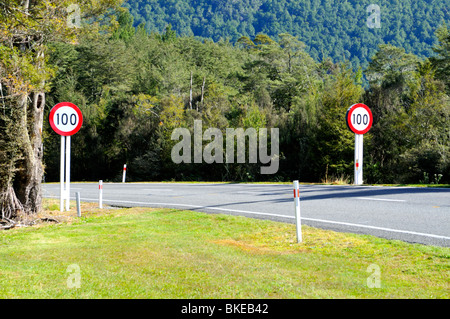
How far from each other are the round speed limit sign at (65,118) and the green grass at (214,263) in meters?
4.04

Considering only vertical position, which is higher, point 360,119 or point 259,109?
point 259,109

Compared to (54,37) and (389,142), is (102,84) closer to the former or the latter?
(389,142)

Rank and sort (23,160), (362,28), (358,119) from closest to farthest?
(23,160)
(358,119)
(362,28)

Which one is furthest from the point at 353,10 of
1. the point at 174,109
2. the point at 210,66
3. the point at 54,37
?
the point at 54,37

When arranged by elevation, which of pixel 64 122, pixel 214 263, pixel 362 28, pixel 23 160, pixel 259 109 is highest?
pixel 362 28

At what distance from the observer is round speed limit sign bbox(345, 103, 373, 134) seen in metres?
15.6

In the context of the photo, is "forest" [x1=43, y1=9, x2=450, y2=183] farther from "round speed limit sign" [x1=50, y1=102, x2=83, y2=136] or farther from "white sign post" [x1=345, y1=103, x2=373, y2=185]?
"white sign post" [x1=345, y1=103, x2=373, y2=185]

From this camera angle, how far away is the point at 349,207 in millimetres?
11859

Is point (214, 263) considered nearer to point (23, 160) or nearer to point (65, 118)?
point (23, 160)

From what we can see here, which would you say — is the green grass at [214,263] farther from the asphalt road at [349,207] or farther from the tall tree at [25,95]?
the tall tree at [25,95]

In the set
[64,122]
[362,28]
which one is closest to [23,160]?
[64,122]

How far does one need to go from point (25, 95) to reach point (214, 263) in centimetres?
805

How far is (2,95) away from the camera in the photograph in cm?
1117

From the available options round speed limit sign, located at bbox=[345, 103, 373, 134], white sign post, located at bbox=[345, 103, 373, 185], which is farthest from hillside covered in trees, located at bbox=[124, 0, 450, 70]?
white sign post, located at bbox=[345, 103, 373, 185]
